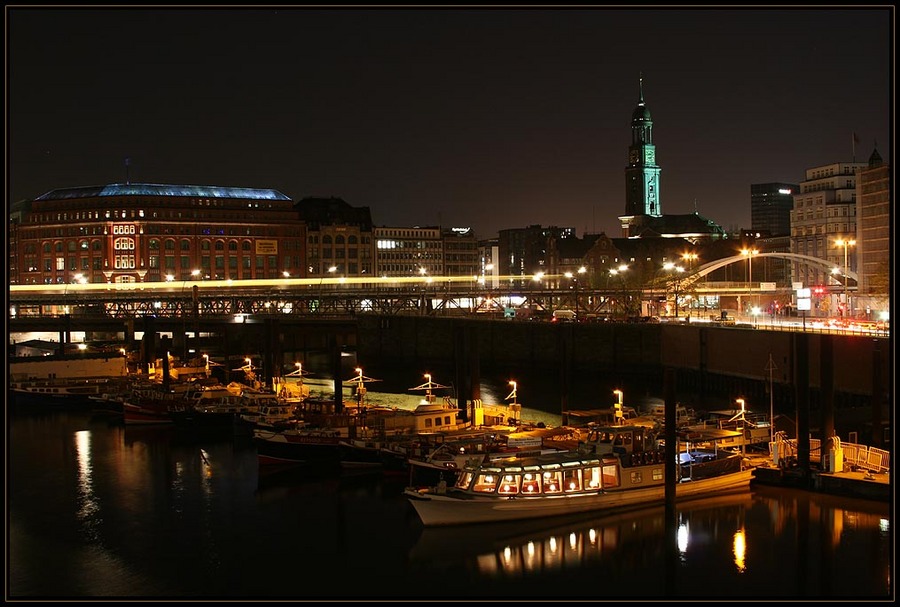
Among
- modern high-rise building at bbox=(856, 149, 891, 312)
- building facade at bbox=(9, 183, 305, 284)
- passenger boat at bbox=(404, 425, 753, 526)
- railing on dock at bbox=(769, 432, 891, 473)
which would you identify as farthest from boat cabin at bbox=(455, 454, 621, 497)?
building facade at bbox=(9, 183, 305, 284)

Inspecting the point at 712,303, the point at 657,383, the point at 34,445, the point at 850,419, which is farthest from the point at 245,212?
the point at 850,419

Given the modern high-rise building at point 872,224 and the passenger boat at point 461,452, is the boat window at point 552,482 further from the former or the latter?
the modern high-rise building at point 872,224

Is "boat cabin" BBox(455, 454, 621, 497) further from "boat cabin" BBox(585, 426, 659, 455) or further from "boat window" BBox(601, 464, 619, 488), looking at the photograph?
"boat cabin" BBox(585, 426, 659, 455)

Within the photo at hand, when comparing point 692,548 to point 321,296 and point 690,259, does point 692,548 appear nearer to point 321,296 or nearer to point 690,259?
point 321,296

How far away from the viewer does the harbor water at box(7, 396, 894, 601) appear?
99.3 feet

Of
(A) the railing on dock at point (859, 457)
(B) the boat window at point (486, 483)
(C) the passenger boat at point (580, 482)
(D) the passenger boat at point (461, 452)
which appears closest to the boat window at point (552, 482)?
(C) the passenger boat at point (580, 482)

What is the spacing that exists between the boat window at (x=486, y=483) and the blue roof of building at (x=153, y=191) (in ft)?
453

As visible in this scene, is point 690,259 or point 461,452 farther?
point 690,259

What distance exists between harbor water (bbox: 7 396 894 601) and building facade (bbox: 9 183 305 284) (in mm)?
116212

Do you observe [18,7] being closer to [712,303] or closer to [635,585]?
[635,585]

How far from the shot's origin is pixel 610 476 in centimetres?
3697

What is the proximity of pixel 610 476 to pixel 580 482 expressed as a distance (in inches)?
54.2

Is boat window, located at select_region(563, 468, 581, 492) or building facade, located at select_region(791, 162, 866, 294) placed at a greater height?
building facade, located at select_region(791, 162, 866, 294)

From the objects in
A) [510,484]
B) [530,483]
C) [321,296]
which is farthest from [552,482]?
[321,296]
